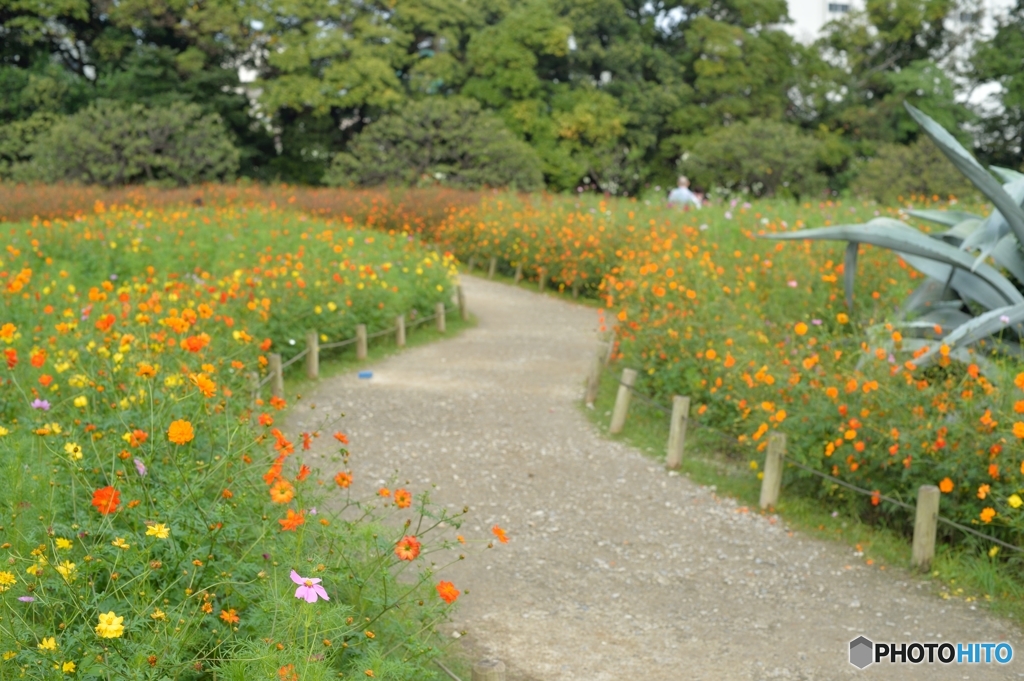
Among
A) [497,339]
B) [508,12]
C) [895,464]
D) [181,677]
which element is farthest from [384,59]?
[181,677]

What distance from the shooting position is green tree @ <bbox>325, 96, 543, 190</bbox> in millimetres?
23984

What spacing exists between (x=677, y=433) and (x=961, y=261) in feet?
7.30

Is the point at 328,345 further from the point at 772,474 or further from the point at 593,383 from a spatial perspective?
the point at 772,474

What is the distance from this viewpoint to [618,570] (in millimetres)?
4906

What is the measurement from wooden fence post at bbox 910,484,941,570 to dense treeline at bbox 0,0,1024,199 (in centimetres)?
1999

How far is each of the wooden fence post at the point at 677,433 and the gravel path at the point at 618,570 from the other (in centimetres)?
13

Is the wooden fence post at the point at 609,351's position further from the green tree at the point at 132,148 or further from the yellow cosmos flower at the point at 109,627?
the green tree at the point at 132,148

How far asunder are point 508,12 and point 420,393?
22938 millimetres

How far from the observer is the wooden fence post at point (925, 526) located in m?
4.61

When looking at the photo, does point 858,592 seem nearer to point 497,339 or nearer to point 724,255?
point 724,255

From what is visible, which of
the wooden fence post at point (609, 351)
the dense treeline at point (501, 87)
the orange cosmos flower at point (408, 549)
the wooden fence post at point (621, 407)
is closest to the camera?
the orange cosmos flower at point (408, 549)

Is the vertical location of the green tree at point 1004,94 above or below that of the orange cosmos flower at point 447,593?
above

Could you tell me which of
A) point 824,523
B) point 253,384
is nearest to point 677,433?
point 824,523

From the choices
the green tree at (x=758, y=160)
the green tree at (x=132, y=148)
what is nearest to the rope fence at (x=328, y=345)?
the green tree at (x=132, y=148)
